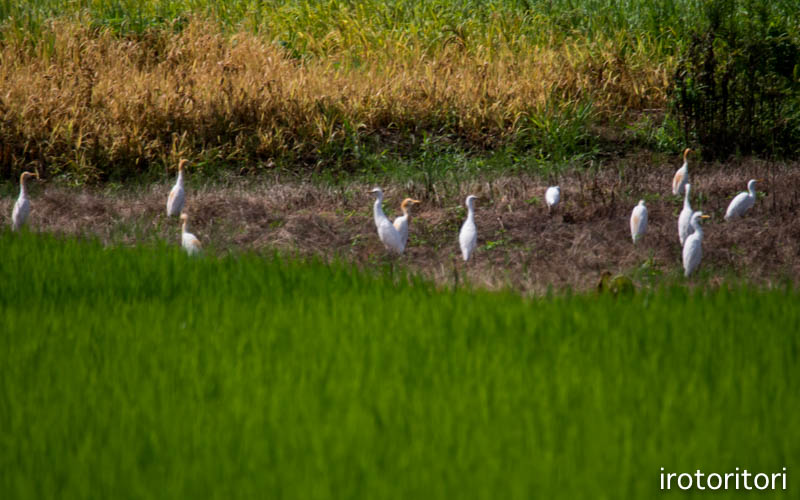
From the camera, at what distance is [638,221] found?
5.55 metres

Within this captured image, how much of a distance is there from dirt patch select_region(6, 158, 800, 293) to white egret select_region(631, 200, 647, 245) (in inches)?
6.0

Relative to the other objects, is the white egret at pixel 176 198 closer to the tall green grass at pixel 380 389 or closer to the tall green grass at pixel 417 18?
the tall green grass at pixel 380 389

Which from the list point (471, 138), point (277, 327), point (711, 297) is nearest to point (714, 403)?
point (711, 297)

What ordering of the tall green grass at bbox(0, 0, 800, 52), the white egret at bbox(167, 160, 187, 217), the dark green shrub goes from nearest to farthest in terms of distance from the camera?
the white egret at bbox(167, 160, 187, 217) → the dark green shrub → the tall green grass at bbox(0, 0, 800, 52)

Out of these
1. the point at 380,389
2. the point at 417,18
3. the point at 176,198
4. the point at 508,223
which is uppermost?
the point at 417,18

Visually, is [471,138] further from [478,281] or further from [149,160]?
[478,281]

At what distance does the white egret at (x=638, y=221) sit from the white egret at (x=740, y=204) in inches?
34.1

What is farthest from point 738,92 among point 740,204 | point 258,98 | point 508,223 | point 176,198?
point 176,198

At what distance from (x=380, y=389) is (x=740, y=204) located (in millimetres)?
3997

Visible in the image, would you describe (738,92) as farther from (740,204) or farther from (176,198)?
(176,198)

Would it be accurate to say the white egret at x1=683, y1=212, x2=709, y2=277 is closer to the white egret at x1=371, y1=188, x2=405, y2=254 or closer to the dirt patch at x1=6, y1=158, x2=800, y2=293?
the dirt patch at x1=6, y1=158, x2=800, y2=293

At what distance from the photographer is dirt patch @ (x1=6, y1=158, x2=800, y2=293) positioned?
5516 millimetres

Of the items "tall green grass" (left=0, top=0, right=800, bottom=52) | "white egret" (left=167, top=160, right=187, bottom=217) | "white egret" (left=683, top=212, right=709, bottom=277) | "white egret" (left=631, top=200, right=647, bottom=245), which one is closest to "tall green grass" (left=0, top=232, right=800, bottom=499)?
"white egret" (left=683, top=212, right=709, bottom=277)

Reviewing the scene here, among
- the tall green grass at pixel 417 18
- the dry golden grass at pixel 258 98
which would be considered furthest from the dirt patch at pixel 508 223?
the tall green grass at pixel 417 18
